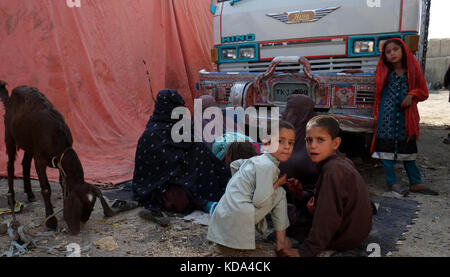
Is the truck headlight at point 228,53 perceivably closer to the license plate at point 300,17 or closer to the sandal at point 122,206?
the license plate at point 300,17

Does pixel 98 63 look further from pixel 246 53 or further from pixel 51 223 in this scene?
pixel 51 223

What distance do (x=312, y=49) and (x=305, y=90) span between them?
2.11ft

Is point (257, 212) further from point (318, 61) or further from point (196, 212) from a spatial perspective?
point (318, 61)

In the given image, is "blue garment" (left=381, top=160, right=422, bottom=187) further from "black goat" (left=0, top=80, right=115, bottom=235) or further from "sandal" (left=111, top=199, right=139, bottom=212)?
"black goat" (left=0, top=80, right=115, bottom=235)

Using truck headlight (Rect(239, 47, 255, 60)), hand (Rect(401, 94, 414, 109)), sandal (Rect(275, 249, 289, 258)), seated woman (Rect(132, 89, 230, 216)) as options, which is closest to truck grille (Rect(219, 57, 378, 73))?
truck headlight (Rect(239, 47, 255, 60))

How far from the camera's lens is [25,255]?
2324 mm

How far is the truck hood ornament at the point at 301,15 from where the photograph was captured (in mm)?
4202

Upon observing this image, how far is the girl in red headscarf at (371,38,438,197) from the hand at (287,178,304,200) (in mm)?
1429

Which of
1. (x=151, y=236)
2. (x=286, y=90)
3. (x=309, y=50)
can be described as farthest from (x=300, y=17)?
(x=151, y=236)

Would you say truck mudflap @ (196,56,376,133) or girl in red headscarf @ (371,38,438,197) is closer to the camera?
girl in red headscarf @ (371,38,438,197)

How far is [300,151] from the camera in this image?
9.72 feet

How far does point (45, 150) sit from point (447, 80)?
6.00 m

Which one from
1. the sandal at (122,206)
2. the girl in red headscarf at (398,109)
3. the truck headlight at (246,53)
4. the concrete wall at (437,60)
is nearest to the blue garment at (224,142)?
the sandal at (122,206)

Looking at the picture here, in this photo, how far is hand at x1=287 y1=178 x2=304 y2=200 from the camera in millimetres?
2417
